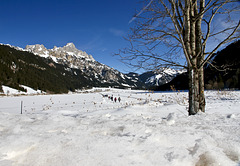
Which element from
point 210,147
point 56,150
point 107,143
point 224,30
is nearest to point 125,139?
point 107,143

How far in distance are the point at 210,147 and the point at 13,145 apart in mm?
2129

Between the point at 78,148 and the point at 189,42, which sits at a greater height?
the point at 189,42

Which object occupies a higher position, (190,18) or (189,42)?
(190,18)

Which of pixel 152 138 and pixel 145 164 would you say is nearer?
pixel 145 164

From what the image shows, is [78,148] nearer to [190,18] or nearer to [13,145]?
[13,145]

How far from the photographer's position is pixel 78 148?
143cm

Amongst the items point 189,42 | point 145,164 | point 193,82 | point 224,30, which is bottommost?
point 145,164

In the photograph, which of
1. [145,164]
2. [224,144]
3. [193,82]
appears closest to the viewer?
[145,164]

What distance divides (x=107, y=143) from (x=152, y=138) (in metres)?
0.59

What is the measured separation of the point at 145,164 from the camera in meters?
1.20

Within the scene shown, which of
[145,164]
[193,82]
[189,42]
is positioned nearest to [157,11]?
[189,42]

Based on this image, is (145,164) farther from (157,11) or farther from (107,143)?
(157,11)

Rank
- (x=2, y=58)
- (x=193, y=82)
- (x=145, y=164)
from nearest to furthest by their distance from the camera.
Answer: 1. (x=145, y=164)
2. (x=193, y=82)
3. (x=2, y=58)

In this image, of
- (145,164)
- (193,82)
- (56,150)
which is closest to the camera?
(145,164)
